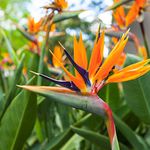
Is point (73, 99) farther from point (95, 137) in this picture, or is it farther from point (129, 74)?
point (95, 137)

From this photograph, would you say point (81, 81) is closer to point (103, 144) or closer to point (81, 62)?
point (81, 62)

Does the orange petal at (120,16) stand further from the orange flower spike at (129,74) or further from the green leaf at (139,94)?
the orange flower spike at (129,74)

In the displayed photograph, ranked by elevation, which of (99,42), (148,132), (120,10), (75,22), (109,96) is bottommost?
(75,22)

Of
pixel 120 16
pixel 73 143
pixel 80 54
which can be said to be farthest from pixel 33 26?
pixel 80 54

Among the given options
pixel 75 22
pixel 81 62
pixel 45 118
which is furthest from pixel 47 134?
pixel 75 22

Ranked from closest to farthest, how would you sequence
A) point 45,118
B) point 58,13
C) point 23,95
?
point 23,95, point 58,13, point 45,118

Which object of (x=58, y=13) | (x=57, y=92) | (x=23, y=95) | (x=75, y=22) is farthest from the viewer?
(x=75, y=22)

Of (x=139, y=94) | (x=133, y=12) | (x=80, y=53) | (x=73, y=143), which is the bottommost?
(x=73, y=143)
